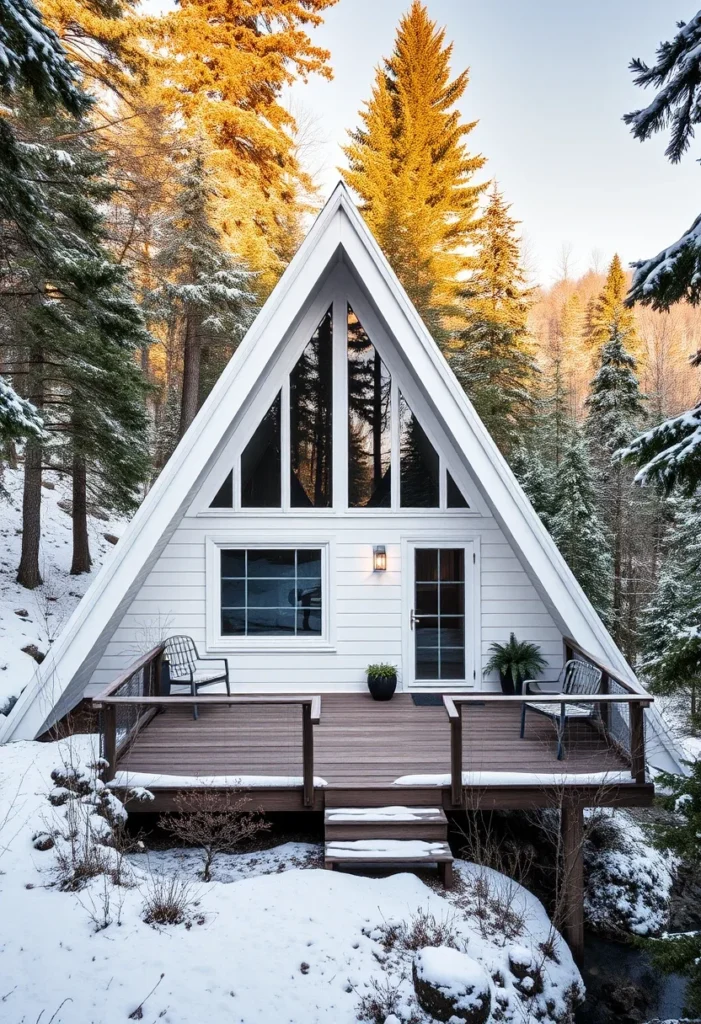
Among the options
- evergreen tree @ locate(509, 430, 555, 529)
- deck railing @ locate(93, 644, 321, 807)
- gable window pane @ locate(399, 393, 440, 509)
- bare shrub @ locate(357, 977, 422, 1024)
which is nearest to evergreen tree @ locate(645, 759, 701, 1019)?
bare shrub @ locate(357, 977, 422, 1024)

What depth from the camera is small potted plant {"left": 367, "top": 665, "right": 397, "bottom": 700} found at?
7.17 metres

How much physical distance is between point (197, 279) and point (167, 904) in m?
14.4

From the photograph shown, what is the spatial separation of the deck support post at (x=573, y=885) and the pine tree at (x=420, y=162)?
13.4 meters

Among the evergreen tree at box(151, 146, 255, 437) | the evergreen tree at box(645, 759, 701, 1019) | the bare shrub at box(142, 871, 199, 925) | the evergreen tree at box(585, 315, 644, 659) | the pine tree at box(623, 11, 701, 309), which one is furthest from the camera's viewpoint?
the evergreen tree at box(585, 315, 644, 659)

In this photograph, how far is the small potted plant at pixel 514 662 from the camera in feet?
23.6

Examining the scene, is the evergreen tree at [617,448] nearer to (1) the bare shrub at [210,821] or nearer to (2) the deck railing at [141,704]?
(2) the deck railing at [141,704]

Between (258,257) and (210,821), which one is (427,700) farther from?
(258,257)

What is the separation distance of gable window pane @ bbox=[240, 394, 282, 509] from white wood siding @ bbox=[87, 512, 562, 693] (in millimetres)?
238

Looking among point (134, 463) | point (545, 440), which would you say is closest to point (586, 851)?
point (134, 463)

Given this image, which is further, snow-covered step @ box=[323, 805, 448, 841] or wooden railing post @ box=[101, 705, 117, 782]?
wooden railing post @ box=[101, 705, 117, 782]

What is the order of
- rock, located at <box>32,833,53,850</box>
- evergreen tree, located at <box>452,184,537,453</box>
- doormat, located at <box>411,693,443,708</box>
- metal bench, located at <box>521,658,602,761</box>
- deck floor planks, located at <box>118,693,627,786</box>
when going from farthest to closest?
evergreen tree, located at <box>452,184,537,453</box>, doormat, located at <box>411,693,443,708</box>, metal bench, located at <box>521,658,602,761</box>, deck floor planks, located at <box>118,693,627,786</box>, rock, located at <box>32,833,53,850</box>

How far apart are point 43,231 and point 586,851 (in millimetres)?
8930

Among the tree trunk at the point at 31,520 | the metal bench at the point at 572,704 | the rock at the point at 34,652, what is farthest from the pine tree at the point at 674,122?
the tree trunk at the point at 31,520

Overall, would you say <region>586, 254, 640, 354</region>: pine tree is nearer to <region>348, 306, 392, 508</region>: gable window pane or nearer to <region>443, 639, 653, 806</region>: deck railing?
<region>348, 306, 392, 508</region>: gable window pane
